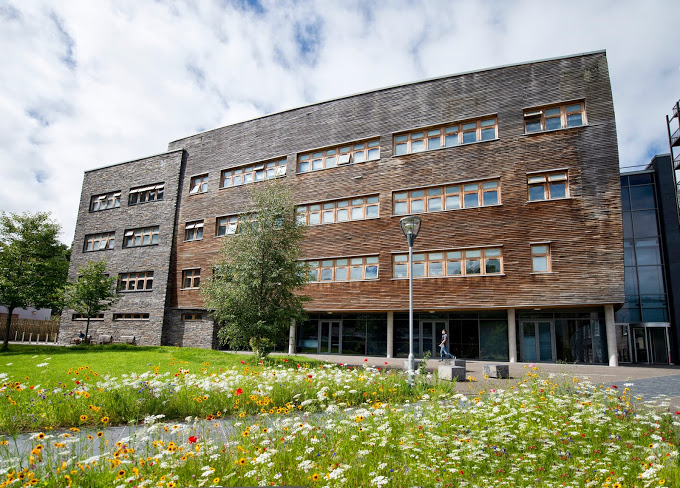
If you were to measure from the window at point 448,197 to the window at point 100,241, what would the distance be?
2595 cm

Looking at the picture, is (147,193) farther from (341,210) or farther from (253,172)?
(341,210)

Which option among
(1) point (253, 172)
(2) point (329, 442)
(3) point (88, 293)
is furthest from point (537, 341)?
(3) point (88, 293)

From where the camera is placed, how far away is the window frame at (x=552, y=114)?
2292cm

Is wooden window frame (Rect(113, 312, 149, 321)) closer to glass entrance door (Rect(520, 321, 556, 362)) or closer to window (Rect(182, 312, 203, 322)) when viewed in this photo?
window (Rect(182, 312, 203, 322))

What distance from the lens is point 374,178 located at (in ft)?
88.2

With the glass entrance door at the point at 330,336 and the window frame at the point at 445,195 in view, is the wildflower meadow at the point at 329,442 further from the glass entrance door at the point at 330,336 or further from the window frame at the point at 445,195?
the glass entrance door at the point at 330,336

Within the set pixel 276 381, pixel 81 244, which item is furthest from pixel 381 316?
pixel 81 244

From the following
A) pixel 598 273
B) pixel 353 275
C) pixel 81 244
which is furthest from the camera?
pixel 81 244

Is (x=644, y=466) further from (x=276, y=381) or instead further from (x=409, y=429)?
(x=276, y=381)

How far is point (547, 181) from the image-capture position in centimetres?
2277

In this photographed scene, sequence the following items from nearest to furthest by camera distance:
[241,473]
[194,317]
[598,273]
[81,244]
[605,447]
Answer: [241,473] → [605,447] → [598,273] → [194,317] → [81,244]

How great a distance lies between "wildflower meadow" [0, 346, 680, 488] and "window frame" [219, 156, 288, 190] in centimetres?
2324

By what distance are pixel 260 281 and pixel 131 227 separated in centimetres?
2286

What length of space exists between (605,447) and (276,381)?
18.4 feet
